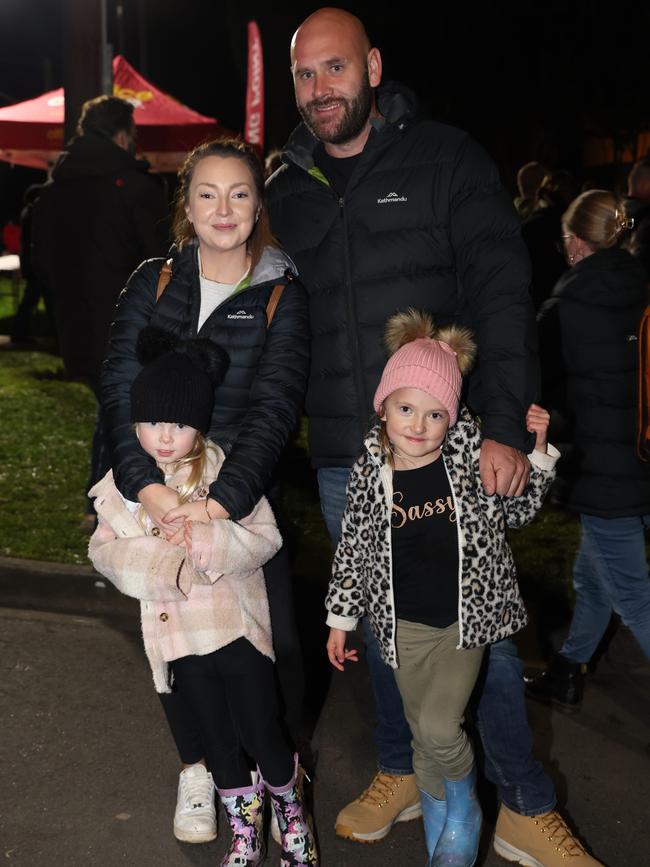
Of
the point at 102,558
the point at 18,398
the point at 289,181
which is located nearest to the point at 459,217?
the point at 289,181

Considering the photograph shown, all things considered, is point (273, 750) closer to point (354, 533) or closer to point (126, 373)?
point (354, 533)

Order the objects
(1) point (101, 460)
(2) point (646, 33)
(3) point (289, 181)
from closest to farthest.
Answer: (3) point (289, 181) → (1) point (101, 460) → (2) point (646, 33)

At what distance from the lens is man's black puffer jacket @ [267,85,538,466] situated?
331cm

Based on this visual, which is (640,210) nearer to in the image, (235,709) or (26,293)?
(235,709)

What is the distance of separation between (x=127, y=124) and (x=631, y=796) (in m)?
4.58

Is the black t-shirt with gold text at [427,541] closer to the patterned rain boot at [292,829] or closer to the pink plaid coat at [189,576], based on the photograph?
the pink plaid coat at [189,576]

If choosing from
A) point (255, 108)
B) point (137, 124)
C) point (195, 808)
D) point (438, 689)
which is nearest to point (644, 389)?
point (438, 689)

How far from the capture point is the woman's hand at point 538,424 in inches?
127

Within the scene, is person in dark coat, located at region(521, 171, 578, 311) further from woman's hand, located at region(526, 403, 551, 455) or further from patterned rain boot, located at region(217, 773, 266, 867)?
patterned rain boot, located at region(217, 773, 266, 867)

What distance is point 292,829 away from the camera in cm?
338

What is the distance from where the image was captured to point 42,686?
4.69 m

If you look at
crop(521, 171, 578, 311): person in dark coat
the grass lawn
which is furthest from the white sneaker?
crop(521, 171, 578, 311): person in dark coat

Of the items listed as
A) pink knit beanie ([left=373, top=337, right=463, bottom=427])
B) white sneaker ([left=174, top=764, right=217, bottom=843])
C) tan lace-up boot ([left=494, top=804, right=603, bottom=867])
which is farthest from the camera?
white sneaker ([left=174, top=764, right=217, bottom=843])

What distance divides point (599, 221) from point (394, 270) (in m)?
1.21
